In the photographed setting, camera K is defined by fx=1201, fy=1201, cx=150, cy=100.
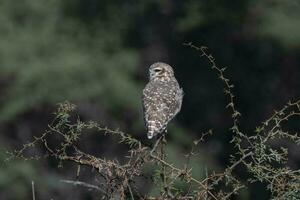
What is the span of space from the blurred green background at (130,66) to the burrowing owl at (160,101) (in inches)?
392

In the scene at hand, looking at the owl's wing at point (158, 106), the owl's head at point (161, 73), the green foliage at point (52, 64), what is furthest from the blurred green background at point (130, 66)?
the owl's wing at point (158, 106)

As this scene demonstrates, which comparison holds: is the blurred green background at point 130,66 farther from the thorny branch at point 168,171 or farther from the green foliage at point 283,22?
the thorny branch at point 168,171

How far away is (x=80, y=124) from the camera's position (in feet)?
14.0

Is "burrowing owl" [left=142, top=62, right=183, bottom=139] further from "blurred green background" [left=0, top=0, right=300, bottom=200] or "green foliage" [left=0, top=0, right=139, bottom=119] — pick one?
"green foliage" [left=0, top=0, right=139, bottom=119]

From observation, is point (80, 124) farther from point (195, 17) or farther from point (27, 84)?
point (195, 17)

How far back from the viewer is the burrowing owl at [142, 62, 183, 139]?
645cm

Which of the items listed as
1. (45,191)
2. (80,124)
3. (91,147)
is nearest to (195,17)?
(91,147)

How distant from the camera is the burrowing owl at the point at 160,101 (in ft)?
21.2

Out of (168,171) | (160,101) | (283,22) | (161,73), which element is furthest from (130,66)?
(168,171)

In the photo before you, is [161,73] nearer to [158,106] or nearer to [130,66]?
[158,106]

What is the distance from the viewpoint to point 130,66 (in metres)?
19.7

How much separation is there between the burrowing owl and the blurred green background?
9.96m

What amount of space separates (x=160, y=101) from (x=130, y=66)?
1289 cm

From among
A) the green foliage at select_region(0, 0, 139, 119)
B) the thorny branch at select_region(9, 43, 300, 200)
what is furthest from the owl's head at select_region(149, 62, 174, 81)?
the green foliage at select_region(0, 0, 139, 119)
